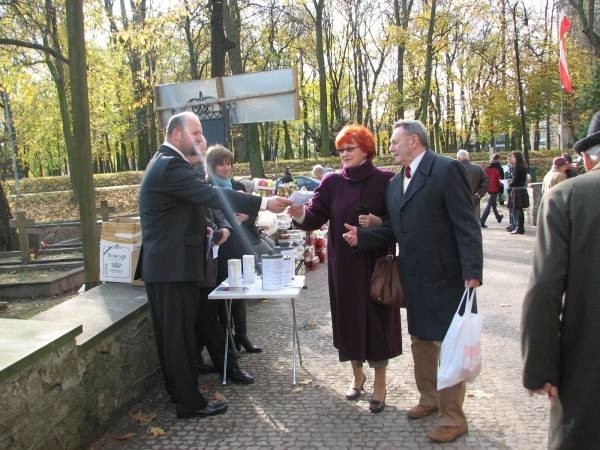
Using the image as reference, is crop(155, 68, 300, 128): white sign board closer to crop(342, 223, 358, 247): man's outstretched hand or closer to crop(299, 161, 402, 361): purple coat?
crop(299, 161, 402, 361): purple coat

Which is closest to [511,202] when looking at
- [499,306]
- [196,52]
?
[499,306]

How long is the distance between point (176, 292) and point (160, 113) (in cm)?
591

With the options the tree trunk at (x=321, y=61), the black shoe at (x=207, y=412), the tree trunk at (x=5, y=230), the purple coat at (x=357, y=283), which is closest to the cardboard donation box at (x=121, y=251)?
the black shoe at (x=207, y=412)


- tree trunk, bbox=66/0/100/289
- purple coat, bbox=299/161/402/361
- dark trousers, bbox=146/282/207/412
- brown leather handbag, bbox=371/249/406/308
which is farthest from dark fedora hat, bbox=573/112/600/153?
tree trunk, bbox=66/0/100/289

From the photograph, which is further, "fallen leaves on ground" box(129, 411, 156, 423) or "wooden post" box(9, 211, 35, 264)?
"wooden post" box(9, 211, 35, 264)

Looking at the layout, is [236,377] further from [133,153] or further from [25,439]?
[133,153]

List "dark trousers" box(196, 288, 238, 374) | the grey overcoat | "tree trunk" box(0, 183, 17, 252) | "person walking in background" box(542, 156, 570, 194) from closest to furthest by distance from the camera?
the grey overcoat < "dark trousers" box(196, 288, 238, 374) < "person walking in background" box(542, 156, 570, 194) < "tree trunk" box(0, 183, 17, 252)

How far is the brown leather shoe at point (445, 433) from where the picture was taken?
11.1 ft

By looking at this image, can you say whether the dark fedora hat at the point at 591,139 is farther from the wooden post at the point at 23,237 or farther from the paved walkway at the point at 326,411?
the wooden post at the point at 23,237

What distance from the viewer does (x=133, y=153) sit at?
1984 inches

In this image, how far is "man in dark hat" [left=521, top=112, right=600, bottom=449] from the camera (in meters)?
1.91

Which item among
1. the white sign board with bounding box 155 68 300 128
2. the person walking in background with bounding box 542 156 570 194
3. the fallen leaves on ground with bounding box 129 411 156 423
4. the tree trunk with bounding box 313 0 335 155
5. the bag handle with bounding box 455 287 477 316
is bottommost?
the fallen leaves on ground with bounding box 129 411 156 423

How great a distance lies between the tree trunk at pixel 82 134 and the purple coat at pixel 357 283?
328 centimetres

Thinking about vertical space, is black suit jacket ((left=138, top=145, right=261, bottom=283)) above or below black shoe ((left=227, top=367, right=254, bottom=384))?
above
